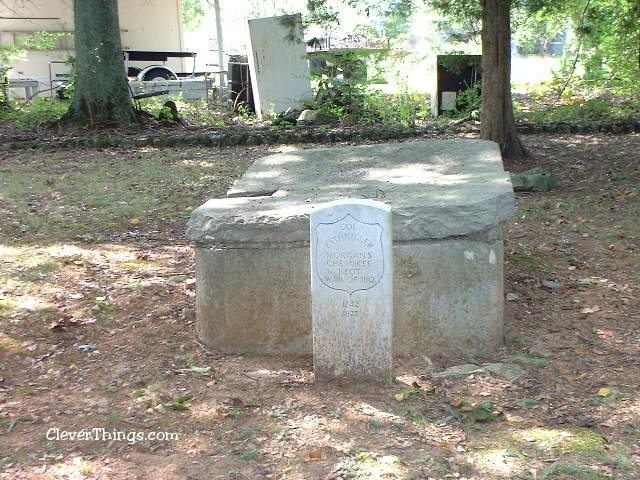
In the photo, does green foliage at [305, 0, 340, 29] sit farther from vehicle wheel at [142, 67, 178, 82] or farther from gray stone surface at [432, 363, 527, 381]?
vehicle wheel at [142, 67, 178, 82]

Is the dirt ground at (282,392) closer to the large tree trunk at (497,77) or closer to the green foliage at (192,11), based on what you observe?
the large tree trunk at (497,77)

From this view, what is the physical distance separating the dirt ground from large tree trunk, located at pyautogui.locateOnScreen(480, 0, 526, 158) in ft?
10.1

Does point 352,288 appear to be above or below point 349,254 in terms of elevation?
below

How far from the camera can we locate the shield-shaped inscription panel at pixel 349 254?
3.73 m

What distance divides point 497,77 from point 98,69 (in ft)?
22.0

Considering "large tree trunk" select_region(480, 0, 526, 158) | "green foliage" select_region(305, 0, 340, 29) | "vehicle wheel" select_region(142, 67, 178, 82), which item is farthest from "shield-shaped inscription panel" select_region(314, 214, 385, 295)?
"vehicle wheel" select_region(142, 67, 178, 82)

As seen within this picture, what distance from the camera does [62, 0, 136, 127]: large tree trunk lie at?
1226 centimetres

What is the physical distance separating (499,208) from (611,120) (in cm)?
829

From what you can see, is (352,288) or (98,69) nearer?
(352,288)

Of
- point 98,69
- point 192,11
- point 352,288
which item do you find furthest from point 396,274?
point 192,11

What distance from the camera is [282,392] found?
3.93 m

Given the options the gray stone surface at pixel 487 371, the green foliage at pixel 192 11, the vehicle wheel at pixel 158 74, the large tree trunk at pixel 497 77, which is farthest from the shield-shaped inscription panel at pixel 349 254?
the green foliage at pixel 192 11

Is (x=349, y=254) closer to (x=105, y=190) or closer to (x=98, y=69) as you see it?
(x=105, y=190)

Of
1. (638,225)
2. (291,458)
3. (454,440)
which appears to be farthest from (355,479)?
(638,225)
